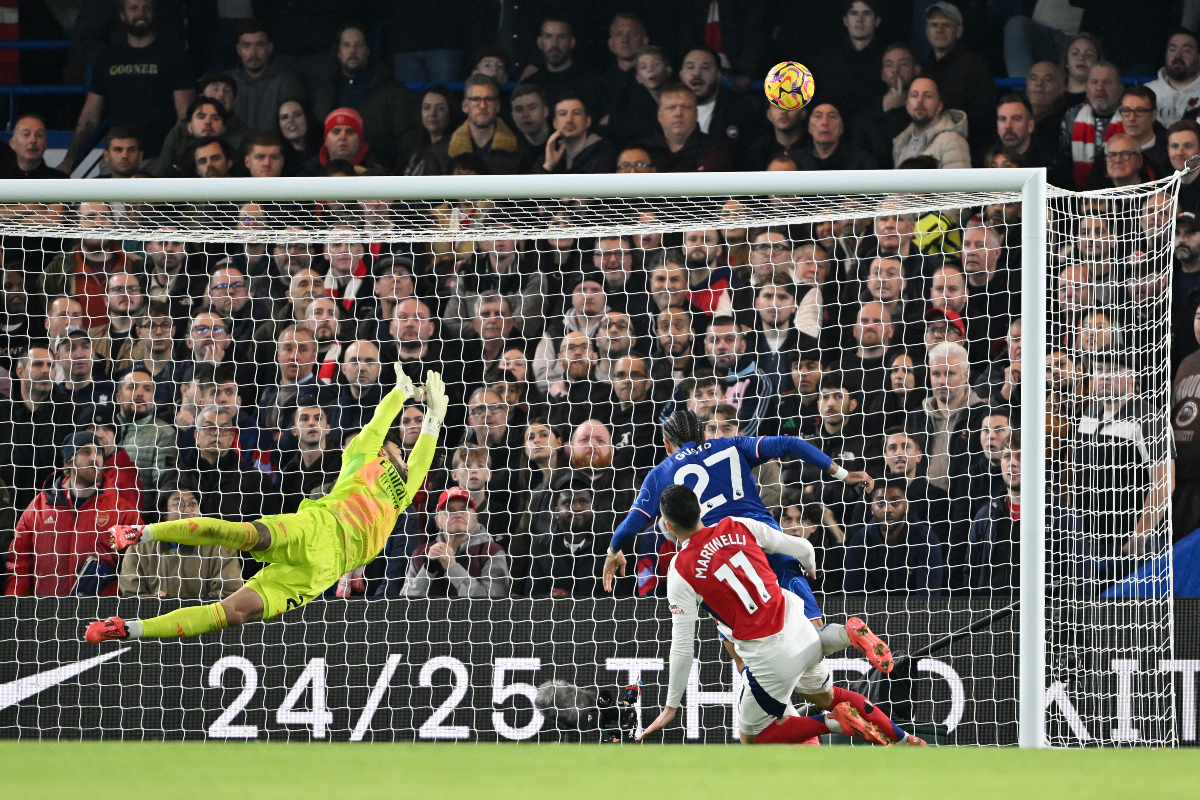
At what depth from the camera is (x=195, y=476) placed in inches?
327

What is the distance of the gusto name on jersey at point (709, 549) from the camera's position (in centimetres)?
634

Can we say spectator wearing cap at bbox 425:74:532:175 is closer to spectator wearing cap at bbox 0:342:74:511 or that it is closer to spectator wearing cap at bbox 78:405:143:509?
spectator wearing cap at bbox 78:405:143:509

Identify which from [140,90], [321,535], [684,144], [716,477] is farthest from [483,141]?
[321,535]

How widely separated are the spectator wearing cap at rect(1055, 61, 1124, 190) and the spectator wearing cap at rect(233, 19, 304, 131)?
16.8 feet

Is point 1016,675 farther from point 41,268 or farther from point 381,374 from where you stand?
point 41,268

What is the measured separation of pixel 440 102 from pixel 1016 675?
517 cm

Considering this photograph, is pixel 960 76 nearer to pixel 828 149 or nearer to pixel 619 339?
pixel 828 149

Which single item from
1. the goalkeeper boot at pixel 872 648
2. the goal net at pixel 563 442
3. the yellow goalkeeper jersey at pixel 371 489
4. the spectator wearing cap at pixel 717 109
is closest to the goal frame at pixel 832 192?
the goal net at pixel 563 442

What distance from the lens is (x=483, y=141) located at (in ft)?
31.6

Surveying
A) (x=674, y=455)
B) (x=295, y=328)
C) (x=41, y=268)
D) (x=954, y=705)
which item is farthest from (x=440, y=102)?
(x=954, y=705)

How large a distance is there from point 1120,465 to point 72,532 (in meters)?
5.72

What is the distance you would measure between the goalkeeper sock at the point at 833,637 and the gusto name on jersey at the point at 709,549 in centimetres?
60

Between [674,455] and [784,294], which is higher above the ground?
[784,294]

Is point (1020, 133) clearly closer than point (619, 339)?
No
